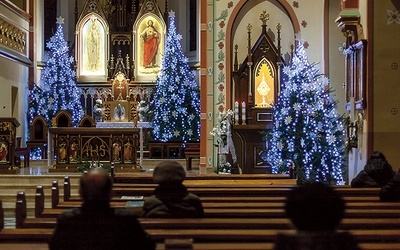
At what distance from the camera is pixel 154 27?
21938 millimetres

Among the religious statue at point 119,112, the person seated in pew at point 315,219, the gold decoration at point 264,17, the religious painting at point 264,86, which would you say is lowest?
the person seated in pew at point 315,219

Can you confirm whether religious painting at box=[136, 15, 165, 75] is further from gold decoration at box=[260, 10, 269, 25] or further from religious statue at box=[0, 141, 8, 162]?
religious statue at box=[0, 141, 8, 162]

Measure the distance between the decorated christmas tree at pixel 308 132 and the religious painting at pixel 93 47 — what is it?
36.1ft

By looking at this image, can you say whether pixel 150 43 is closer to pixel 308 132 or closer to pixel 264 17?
pixel 264 17

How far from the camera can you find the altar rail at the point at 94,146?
13.9 metres

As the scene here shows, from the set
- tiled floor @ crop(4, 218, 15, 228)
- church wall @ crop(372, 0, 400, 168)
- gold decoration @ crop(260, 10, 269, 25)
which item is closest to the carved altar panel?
tiled floor @ crop(4, 218, 15, 228)

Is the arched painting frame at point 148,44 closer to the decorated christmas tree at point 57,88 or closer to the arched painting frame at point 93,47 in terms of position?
the arched painting frame at point 93,47

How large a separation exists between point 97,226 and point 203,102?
11595mm

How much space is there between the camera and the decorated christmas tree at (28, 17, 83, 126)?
1958cm

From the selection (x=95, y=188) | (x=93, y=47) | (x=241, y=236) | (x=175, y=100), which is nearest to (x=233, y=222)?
(x=241, y=236)

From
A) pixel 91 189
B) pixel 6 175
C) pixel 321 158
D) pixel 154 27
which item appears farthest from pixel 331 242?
pixel 154 27

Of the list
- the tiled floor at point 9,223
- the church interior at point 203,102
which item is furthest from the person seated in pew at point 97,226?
the tiled floor at point 9,223

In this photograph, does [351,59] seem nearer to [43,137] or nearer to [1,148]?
[1,148]

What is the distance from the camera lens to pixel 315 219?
2527 mm
